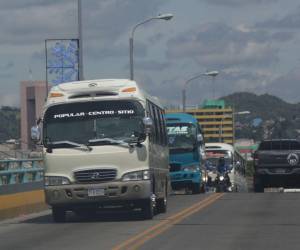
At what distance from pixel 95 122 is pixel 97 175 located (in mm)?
1200

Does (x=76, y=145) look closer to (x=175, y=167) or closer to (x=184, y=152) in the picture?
(x=175, y=167)

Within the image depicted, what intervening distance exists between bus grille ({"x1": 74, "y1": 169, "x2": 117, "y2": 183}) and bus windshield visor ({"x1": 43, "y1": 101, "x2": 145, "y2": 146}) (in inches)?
25.7

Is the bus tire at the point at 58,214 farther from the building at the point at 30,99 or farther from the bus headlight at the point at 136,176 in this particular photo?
the building at the point at 30,99

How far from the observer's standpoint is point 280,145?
35.8 metres

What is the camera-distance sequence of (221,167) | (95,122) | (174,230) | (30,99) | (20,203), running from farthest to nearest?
(30,99) → (221,167) → (20,203) → (95,122) → (174,230)

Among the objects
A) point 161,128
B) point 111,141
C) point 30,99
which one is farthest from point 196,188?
point 30,99

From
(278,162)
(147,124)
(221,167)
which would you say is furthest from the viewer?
(221,167)

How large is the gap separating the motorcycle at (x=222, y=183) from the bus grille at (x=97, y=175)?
26.7m

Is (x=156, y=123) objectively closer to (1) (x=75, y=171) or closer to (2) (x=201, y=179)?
(1) (x=75, y=171)

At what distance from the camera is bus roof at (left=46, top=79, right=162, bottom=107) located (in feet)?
69.3

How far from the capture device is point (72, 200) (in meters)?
20.6

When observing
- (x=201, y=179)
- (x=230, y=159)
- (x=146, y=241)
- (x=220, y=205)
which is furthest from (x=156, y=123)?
(x=230, y=159)

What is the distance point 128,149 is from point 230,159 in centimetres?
3523

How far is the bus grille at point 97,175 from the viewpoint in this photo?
20531 millimetres
